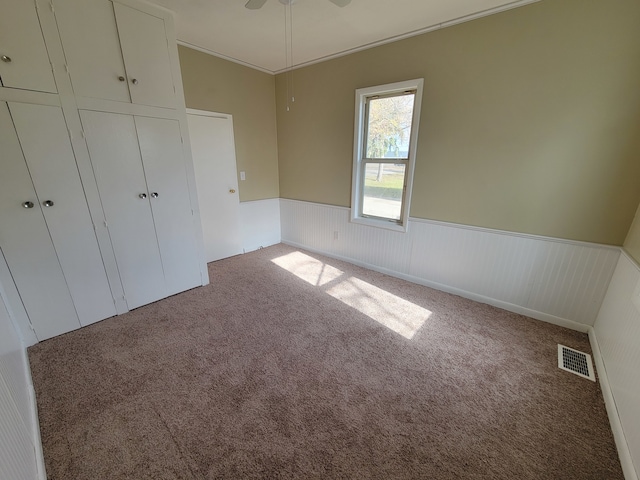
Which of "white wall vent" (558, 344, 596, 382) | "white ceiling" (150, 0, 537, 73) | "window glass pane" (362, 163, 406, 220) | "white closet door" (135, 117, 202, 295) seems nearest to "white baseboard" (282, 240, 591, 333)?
"white wall vent" (558, 344, 596, 382)

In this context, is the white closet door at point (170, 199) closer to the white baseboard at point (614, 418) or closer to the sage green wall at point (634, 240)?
the white baseboard at point (614, 418)

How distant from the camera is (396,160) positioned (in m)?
3.01

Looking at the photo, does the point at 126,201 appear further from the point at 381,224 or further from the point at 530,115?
the point at 530,115

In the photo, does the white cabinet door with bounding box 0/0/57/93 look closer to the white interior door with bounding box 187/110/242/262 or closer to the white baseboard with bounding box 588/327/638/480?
the white interior door with bounding box 187/110/242/262

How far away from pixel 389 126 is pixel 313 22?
50.9 inches

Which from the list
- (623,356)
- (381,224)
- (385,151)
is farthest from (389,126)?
(623,356)

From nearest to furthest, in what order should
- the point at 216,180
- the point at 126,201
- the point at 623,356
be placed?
1. the point at 623,356
2. the point at 126,201
3. the point at 216,180

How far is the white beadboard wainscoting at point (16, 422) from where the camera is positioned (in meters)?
0.91

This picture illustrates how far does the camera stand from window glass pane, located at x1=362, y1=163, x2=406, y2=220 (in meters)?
3.10

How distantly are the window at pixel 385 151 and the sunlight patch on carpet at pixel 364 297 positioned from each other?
816 millimetres

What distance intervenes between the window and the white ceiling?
0.50 m

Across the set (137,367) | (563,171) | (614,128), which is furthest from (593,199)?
(137,367)

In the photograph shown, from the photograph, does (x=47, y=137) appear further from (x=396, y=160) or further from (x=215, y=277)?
(x=396, y=160)

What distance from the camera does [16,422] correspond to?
3.63 feet
